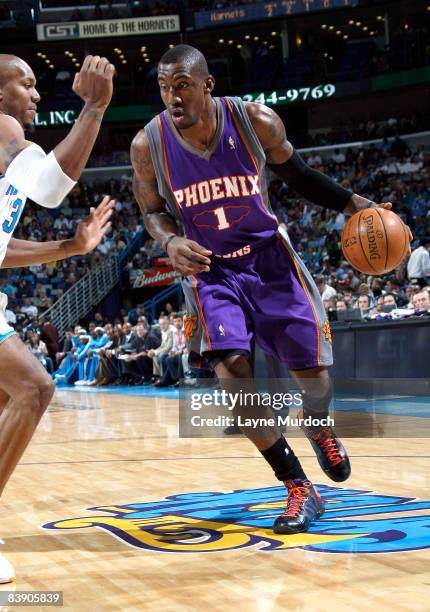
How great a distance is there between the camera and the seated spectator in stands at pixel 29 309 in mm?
21750

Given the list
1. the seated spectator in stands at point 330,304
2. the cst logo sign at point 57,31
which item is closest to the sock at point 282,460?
the seated spectator in stands at point 330,304

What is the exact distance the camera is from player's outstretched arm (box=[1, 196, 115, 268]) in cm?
305

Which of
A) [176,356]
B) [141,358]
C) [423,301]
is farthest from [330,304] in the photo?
[141,358]

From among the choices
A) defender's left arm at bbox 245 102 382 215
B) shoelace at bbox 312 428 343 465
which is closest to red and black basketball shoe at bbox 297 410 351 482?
shoelace at bbox 312 428 343 465

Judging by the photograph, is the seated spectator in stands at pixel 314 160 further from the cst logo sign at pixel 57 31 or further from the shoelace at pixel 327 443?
the shoelace at pixel 327 443

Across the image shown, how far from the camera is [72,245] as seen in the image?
10.4 ft

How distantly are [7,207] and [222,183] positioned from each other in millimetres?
1069

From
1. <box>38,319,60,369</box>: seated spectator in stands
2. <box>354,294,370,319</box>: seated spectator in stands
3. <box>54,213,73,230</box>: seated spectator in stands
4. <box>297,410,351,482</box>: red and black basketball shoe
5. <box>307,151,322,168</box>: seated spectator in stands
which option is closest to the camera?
<box>297,410,351,482</box>: red and black basketball shoe

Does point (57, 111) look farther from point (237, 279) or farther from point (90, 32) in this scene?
point (237, 279)

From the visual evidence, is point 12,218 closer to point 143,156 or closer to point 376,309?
point 143,156

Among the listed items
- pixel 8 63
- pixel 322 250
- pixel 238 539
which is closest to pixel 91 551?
pixel 238 539

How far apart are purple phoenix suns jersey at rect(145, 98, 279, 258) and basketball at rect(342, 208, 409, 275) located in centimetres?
49

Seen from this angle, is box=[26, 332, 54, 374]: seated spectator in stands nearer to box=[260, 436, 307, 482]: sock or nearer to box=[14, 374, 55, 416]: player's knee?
box=[260, 436, 307, 482]: sock

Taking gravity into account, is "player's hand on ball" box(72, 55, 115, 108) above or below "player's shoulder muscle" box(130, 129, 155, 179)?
above
